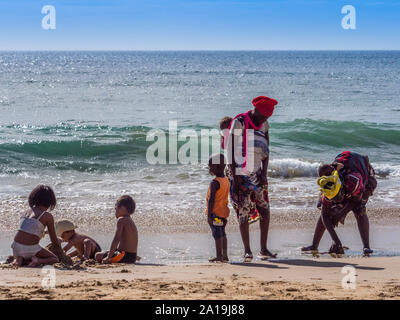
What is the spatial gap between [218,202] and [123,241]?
1.04m

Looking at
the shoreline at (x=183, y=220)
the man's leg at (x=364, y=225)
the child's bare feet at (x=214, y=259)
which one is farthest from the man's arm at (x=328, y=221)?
the shoreline at (x=183, y=220)

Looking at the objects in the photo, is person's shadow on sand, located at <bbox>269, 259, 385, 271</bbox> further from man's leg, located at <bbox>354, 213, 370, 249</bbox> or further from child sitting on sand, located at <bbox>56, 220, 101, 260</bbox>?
child sitting on sand, located at <bbox>56, 220, 101, 260</bbox>

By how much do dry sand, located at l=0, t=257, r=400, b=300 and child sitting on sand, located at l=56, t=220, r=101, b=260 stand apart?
371mm

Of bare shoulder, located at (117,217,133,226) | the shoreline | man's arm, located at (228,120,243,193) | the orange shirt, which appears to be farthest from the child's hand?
the shoreline

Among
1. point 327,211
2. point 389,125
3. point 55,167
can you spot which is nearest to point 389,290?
point 327,211

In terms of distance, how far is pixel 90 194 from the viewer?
923cm

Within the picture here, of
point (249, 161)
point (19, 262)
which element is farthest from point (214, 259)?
point (19, 262)

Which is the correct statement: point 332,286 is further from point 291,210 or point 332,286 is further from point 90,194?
point 90,194

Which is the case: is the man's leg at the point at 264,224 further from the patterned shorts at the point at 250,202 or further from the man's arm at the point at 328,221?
the man's arm at the point at 328,221

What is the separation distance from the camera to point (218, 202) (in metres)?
5.39

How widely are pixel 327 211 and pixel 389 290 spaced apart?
195 cm

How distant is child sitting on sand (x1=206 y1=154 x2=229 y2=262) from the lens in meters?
5.34

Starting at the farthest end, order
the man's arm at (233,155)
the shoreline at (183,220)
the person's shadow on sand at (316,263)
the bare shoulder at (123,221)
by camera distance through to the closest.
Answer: the shoreline at (183,220)
the bare shoulder at (123,221)
the man's arm at (233,155)
the person's shadow on sand at (316,263)

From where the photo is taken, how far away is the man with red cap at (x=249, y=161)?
5176 millimetres
